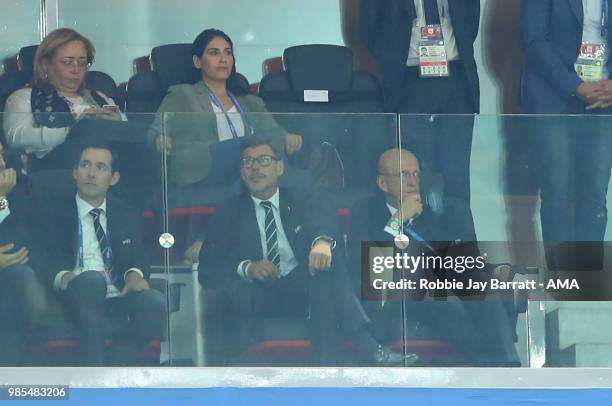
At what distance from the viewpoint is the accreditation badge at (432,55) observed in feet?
25.0

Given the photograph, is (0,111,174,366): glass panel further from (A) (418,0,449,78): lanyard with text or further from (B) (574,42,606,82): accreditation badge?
(B) (574,42,606,82): accreditation badge

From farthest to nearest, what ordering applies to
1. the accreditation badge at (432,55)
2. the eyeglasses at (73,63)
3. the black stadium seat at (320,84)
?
1. the black stadium seat at (320,84)
2. the accreditation badge at (432,55)
3. the eyeglasses at (73,63)

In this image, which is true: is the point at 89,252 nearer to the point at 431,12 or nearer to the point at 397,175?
the point at 397,175

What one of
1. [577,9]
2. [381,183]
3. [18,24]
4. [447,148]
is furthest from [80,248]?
[18,24]

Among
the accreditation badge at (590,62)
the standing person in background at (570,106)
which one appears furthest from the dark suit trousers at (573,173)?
the accreditation badge at (590,62)

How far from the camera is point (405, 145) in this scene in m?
6.05

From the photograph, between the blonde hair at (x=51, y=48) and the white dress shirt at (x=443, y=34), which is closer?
the blonde hair at (x=51, y=48)

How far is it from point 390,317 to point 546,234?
733mm

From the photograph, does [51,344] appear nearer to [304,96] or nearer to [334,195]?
[334,195]

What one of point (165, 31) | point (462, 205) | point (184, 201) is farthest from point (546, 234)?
point (165, 31)

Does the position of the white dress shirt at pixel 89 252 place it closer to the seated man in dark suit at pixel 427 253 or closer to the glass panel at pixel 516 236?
the seated man in dark suit at pixel 427 253

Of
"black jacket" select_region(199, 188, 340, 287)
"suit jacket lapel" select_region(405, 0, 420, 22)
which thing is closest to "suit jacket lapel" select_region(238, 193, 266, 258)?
"black jacket" select_region(199, 188, 340, 287)

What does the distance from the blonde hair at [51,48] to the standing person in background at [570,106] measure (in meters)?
2.23

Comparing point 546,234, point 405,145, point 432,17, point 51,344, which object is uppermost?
point 432,17
